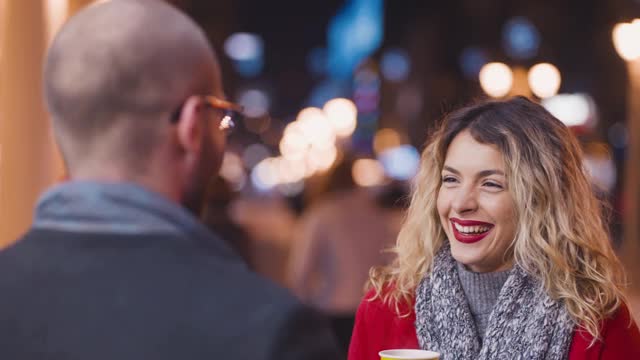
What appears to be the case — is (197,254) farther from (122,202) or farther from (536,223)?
(536,223)

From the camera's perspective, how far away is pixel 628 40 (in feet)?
49.2

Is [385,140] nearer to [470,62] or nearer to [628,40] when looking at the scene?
[470,62]

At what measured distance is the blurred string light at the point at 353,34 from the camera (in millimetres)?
60406

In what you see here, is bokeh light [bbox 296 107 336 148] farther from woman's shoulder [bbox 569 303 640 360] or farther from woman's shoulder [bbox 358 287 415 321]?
woman's shoulder [bbox 569 303 640 360]

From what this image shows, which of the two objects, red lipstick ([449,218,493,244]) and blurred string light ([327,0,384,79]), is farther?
blurred string light ([327,0,384,79])

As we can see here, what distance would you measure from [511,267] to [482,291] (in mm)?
134

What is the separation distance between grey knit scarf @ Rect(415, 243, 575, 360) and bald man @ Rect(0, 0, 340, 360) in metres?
1.81

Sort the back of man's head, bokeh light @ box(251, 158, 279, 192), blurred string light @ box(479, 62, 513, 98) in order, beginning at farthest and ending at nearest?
bokeh light @ box(251, 158, 279, 192), blurred string light @ box(479, 62, 513, 98), the back of man's head

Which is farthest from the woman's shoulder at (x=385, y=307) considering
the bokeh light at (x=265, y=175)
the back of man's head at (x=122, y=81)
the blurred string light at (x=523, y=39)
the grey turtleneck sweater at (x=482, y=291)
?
the bokeh light at (x=265, y=175)

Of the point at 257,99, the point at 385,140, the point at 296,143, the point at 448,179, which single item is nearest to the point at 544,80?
the point at 448,179

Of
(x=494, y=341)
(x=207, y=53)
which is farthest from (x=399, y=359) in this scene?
(x=207, y=53)

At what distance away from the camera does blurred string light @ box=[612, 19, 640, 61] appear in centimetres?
1468

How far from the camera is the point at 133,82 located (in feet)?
7.34

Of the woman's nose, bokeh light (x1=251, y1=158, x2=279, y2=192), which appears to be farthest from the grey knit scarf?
bokeh light (x1=251, y1=158, x2=279, y2=192)
